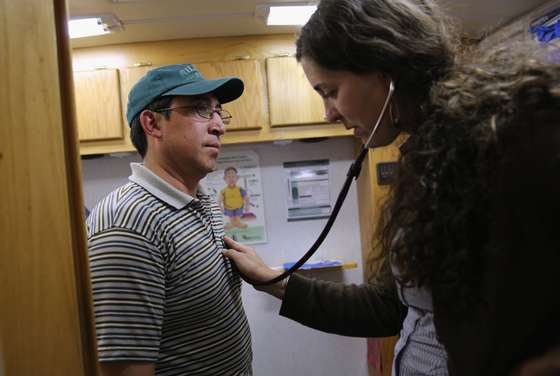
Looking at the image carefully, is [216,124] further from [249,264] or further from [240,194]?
[240,194]

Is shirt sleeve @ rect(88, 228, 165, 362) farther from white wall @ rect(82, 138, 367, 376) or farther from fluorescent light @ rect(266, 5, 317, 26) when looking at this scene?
white wall @ rect(82, 138, 367, 376)

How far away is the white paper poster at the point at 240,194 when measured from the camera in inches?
95.9

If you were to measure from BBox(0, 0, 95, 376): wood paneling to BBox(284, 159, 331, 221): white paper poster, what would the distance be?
78.7 inches

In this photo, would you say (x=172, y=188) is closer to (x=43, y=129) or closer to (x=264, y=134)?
(x=43, y=129)

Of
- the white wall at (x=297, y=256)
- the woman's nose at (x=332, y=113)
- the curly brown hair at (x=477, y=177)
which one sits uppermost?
the woman's nose at (x=332, y=113)

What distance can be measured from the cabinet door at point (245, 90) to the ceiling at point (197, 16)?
18cm

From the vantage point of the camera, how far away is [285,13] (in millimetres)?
1899

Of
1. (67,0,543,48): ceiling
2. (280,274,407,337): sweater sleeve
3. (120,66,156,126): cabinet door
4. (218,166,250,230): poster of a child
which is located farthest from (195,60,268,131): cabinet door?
(280,274,407,337): sweater sleeve

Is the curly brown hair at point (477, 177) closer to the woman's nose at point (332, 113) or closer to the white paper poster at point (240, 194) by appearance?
the woman's nose at point (332, 113)

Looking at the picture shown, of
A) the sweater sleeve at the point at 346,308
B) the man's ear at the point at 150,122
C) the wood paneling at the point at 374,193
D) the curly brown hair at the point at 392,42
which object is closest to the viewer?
the curly brown hair at the point at 392,42

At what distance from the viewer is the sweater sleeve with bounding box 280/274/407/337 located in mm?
1033

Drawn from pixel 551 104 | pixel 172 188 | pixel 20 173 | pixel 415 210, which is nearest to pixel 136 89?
pixel 172 188

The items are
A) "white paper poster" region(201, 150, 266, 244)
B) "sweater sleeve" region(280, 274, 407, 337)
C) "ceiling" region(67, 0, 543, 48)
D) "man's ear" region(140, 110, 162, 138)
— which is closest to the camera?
"sweater sleeve" region(280, 274, 407, 337)

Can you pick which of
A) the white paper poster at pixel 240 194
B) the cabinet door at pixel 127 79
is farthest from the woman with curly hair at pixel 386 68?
the white paper poster at pixel 240 194
